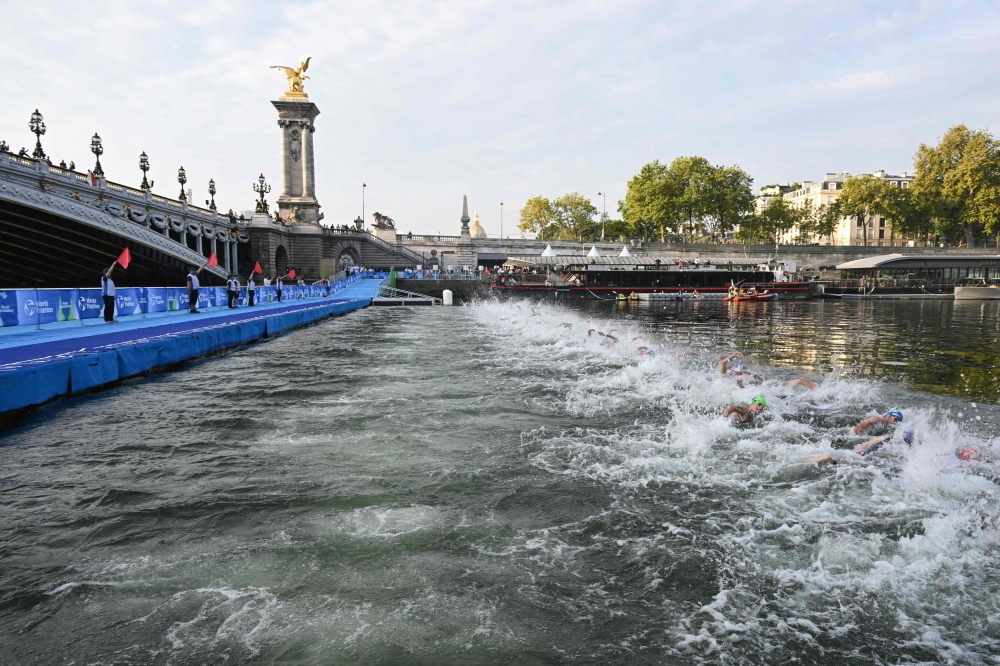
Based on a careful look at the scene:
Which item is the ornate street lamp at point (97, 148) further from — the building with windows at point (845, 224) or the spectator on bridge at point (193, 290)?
the building with windows at point (845, 224)

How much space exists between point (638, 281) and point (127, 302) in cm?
5235

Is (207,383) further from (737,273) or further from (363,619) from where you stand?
(737,273)

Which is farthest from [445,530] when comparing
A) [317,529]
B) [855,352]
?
[855,352]

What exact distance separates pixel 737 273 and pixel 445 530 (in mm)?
65666

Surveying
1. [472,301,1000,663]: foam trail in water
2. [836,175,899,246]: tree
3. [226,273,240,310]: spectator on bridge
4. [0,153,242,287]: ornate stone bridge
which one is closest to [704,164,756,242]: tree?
[836,175,899,246]: tree

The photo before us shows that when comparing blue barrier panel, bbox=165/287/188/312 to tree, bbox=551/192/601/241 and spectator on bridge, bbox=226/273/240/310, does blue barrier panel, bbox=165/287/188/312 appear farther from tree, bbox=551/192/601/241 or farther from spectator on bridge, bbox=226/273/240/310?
tree, bbox=551/192/601/241

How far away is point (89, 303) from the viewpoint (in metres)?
19.7

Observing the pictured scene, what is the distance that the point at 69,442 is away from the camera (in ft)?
29.6

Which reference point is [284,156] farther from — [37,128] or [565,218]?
[565,218]

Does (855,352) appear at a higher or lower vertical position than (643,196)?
lower

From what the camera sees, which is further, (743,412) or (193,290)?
(193,290)

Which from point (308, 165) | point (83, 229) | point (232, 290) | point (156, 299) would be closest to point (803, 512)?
point (156, 299)

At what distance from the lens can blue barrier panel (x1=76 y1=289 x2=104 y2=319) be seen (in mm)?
19188

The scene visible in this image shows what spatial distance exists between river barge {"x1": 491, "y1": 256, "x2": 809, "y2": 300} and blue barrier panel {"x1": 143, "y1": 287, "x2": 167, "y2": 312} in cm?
3832
